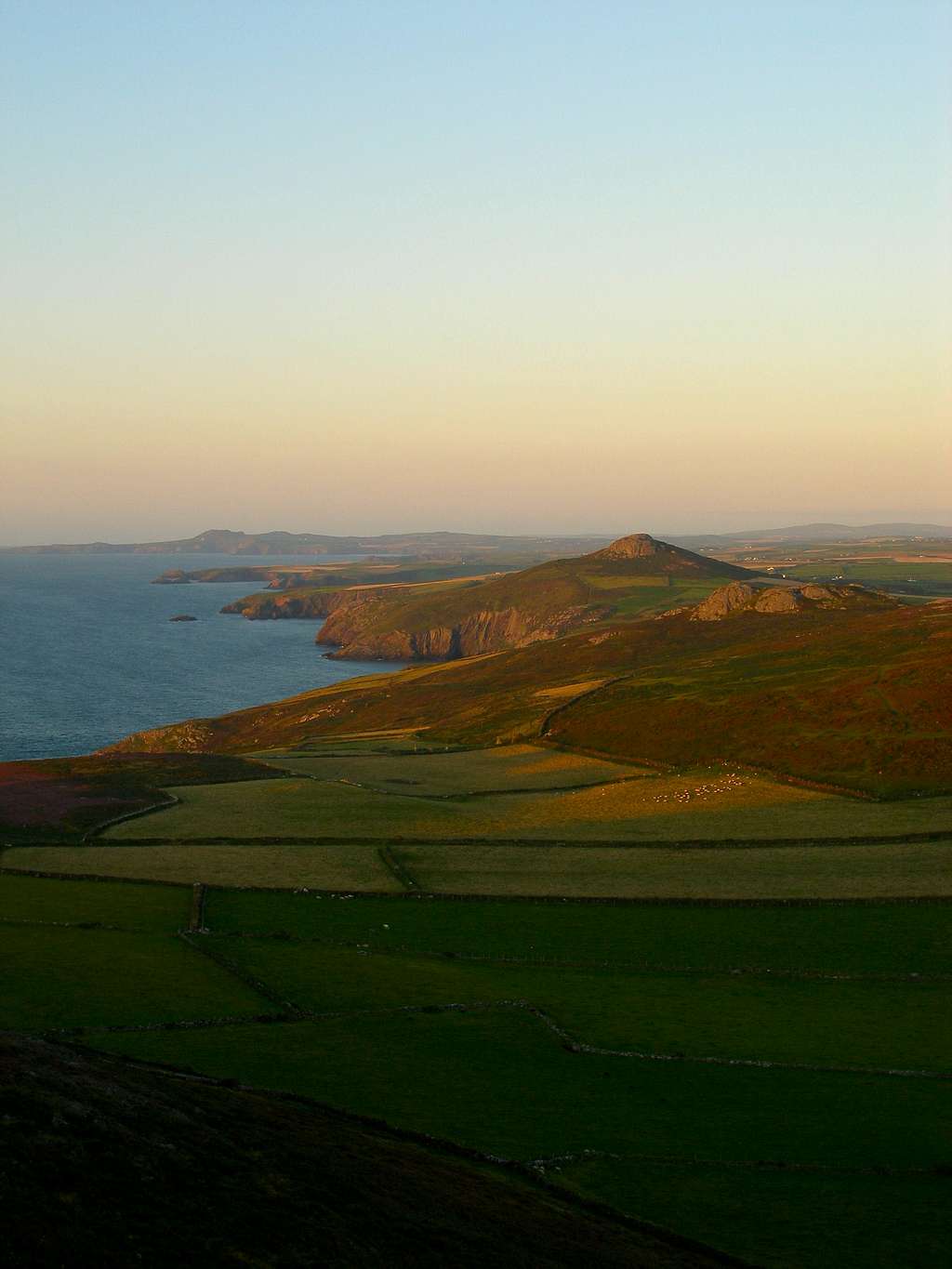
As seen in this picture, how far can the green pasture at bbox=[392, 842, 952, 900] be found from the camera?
202ft

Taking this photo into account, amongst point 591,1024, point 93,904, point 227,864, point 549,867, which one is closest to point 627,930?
point 549,867

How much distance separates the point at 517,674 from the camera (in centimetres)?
16200

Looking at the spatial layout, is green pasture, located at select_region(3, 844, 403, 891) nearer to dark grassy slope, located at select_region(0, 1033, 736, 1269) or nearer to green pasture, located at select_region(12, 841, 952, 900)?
green pasture, located at select_region(12, 841, 952, 900)

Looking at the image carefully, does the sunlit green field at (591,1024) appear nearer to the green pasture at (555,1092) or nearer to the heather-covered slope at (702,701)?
the green pasture at (555,1092)

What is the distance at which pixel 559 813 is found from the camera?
83.2 metres

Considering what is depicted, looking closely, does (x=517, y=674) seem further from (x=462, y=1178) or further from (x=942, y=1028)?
(x=462, y=1178)

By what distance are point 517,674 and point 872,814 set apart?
88.1 meters

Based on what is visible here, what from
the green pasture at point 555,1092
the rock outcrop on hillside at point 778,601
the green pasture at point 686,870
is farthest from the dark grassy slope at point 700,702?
the green pasture at point 555,1092

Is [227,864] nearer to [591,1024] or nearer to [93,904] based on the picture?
[93,904]

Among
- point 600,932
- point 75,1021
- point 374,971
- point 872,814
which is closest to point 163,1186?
point 75,1021

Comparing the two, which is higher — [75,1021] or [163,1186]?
[163,1186]

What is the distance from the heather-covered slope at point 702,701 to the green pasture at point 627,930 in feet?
99.6

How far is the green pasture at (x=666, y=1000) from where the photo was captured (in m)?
40.2

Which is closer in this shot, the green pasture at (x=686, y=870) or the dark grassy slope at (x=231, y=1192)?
the dark grassy slope at (x=231, y=1192)
